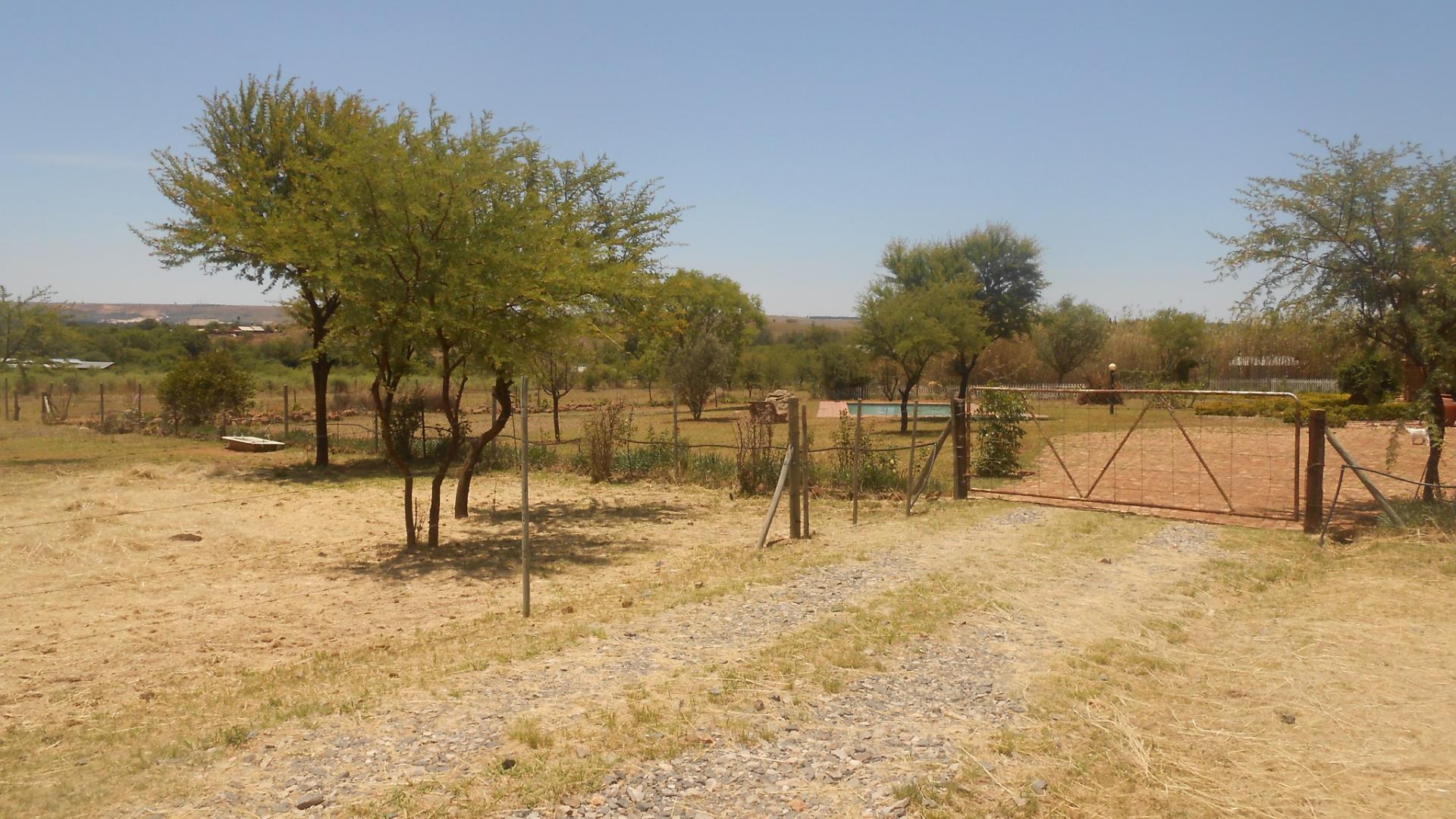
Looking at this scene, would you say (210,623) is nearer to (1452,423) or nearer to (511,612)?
(511,612)

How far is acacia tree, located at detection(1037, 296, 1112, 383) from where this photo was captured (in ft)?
180

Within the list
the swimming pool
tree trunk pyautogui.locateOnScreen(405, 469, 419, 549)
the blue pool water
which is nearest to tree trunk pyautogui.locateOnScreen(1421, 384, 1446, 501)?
tree trunk pyautogui.locateOnScreen(405, 469, 419, 549)

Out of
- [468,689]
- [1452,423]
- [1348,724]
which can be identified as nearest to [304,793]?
[468,689]

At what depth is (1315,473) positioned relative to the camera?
11742 mm

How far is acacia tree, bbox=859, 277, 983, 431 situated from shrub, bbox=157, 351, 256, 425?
20.0 metres

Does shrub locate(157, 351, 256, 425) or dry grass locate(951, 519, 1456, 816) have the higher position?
shrub locate(157, 351, 256, 425)

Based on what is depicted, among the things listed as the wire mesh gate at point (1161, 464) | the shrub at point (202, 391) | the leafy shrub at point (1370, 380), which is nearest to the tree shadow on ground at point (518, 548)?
the wire mesh gate at point (1161, 464)

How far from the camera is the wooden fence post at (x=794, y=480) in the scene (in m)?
11.8

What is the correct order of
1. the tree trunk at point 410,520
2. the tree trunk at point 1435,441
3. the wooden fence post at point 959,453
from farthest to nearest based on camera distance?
the wooden fence post at point 959,453
the tree trunk at point 1435,441
the tree trunk at point 410,520

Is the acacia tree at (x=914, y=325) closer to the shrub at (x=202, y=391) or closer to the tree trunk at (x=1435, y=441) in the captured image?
the tree trunk at (x=1435, y=441)

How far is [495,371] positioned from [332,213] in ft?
9.90

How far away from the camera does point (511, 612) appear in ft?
28.9

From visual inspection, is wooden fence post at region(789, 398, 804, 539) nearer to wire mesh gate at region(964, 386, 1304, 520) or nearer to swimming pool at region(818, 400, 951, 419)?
wire mesh gate at region(964, 386, 1304, 520)

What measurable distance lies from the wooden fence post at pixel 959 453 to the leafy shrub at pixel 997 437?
2120 mm
